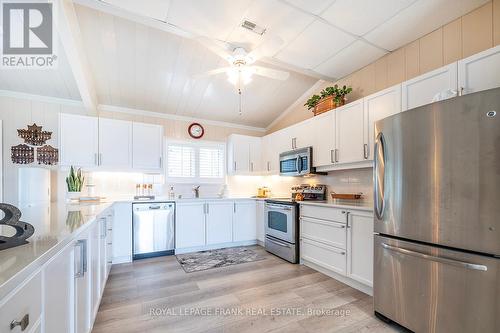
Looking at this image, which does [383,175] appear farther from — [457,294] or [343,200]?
[343,200]

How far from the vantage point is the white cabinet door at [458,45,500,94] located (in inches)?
70.4

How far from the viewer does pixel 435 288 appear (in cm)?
161

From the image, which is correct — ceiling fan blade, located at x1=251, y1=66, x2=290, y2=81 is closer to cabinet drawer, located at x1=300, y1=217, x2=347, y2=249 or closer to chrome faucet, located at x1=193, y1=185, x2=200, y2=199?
cabinet drawer, located at x1=300, y1=217, x2=347, y2=249

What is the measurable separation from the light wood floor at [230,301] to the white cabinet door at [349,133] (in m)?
1.56

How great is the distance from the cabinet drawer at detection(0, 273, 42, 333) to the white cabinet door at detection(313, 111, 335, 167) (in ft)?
10.1

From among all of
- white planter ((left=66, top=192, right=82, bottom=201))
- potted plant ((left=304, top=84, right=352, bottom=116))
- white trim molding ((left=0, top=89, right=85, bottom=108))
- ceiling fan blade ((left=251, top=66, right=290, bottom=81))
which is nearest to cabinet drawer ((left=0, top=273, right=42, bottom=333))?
ceiling fan blade ((left=251, top=66, right=290, bottom=81))

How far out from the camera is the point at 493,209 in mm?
1373

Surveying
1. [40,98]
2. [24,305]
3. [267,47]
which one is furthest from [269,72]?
[40,98]

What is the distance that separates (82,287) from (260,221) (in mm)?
3162

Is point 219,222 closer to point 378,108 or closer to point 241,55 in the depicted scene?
point 241,55

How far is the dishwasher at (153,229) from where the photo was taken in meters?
3.48

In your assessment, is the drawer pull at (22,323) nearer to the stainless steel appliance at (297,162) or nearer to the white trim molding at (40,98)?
the stainless steel appliance at (297,162)

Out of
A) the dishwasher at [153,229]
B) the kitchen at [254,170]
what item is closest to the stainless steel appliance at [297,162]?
the kitchen at [254,170]

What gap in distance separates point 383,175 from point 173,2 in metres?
2.50
